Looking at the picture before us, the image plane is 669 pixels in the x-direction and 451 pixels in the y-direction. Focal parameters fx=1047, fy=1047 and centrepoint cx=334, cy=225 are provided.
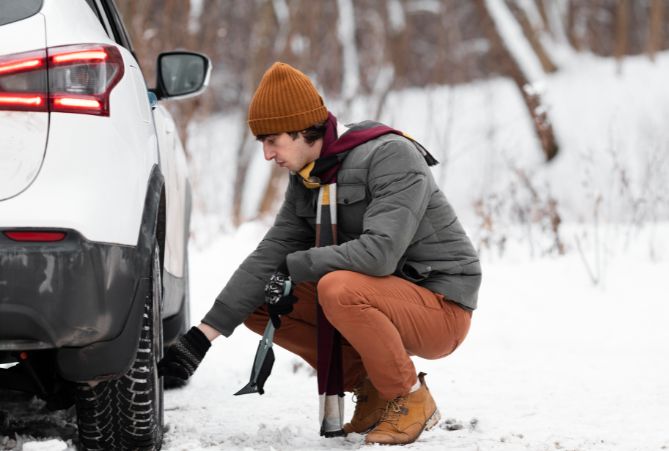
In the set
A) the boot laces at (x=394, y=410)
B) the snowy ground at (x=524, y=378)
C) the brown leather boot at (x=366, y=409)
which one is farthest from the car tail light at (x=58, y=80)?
the brown leather boot at (x=366, y=409)

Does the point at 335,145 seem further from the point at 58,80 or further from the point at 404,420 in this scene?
the point at 58,80

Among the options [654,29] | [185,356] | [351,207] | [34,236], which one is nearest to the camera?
[34,236]

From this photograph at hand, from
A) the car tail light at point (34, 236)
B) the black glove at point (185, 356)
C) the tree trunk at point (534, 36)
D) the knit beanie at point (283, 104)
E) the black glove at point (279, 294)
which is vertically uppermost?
the tree trunk at point (534, 36)

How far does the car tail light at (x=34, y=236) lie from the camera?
2357mm

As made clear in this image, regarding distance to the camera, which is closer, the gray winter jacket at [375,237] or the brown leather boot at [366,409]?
the gray winter jacket at [375,237]

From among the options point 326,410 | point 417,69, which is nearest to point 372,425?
point 326,410

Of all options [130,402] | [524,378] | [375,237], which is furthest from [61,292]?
[524,378]

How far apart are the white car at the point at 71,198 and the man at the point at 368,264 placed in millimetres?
627

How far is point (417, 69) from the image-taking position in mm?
27859

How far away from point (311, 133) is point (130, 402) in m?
1.06

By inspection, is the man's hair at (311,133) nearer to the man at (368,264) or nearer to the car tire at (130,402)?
the man at (368,264)

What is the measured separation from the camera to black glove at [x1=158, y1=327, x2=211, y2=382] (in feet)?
10.7

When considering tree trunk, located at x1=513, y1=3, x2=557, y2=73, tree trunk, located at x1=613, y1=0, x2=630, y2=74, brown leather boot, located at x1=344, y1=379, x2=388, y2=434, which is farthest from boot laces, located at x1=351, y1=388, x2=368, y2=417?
tree trunk, located at x1=613, y1=0, x2=630, y2=74

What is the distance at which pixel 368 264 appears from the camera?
3244mm
